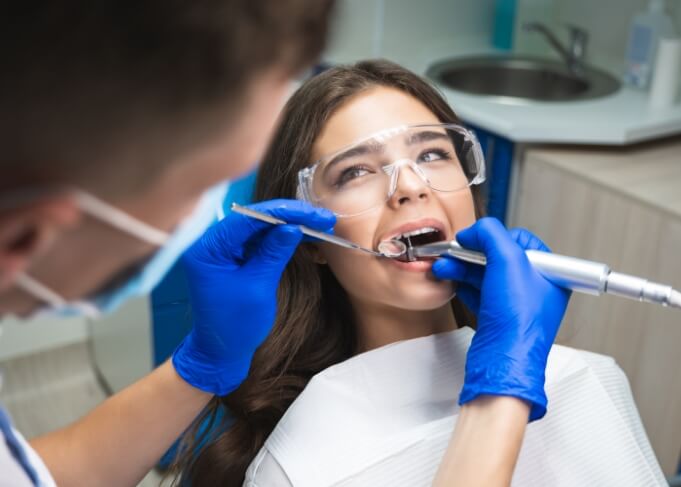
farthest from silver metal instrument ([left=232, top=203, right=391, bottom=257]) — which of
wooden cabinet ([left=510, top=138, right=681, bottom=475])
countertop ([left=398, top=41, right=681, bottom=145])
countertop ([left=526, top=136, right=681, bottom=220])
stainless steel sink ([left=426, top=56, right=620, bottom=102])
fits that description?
stainless steel sink ([left=426, top=56, right=620, bottom=102])

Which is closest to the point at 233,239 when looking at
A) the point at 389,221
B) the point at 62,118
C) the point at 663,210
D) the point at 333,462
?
the point at 389,221

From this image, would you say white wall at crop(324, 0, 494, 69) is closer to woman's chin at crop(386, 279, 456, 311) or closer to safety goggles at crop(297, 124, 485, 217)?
safety goggles at crop(297, 124, 485, 217)

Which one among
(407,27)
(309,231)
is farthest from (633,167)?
(309,231)

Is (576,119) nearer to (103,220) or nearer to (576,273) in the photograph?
(576,273)

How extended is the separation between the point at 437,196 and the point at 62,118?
0.99 metres

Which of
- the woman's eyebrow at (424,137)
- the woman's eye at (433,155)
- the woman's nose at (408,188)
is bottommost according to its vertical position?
the woman's nose at (408,188)

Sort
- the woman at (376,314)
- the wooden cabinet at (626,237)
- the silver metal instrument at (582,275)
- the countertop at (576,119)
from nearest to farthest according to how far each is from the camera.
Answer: the silver metal instrument at (582,275), the woman at (376,314), the wooden cabinet at (626,237), the countertop at (576,119)

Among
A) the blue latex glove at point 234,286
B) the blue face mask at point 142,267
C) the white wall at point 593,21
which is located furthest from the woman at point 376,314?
the white wall at point 593,21

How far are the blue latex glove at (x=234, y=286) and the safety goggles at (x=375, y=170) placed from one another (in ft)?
0.52

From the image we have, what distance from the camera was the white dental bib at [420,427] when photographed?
126cm

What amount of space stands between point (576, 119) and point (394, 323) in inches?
48.9

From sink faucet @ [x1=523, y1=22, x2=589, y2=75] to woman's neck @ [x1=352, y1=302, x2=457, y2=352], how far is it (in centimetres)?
171

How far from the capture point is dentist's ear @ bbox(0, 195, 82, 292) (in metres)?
0.47

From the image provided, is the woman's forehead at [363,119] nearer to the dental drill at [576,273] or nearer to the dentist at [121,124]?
the dental drill at [576,273]
